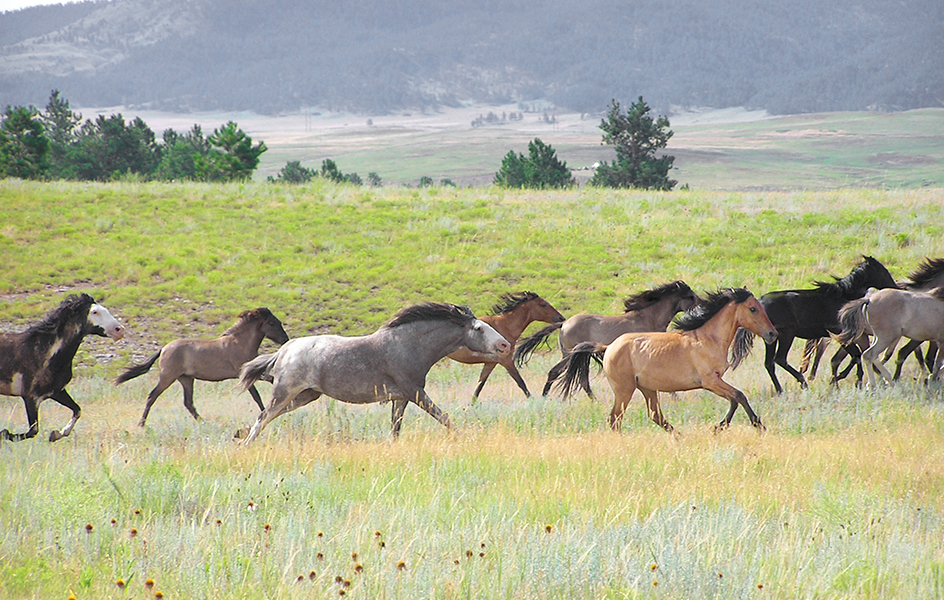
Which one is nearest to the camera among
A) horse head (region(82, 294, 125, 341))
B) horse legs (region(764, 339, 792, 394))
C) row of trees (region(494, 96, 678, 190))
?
horse head (region(82, 294, 125, 341))

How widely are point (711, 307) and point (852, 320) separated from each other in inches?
150

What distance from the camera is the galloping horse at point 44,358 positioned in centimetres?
1027

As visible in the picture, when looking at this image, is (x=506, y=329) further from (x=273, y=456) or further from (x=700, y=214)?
(x=700, y=214)

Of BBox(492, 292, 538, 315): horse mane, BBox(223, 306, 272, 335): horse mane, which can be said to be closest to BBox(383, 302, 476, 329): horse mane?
BBox(492, 292, 538, 315): horse mane

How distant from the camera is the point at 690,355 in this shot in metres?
9.16

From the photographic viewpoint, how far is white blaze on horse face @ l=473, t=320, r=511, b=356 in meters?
9.38

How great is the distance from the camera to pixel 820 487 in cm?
659

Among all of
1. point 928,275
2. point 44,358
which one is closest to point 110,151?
point 44,358

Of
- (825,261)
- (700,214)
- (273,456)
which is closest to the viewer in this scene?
(273,456)

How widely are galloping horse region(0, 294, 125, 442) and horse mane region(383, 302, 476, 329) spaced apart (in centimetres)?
395

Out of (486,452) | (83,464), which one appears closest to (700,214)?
(486,452)

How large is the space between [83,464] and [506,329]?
7.45m

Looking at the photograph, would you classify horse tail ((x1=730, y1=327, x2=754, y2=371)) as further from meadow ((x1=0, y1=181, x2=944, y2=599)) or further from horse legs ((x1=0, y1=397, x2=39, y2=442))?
horse legs ((x1=0, y1=397, x2=39, y2=442))

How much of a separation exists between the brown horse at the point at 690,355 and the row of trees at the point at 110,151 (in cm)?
4269
